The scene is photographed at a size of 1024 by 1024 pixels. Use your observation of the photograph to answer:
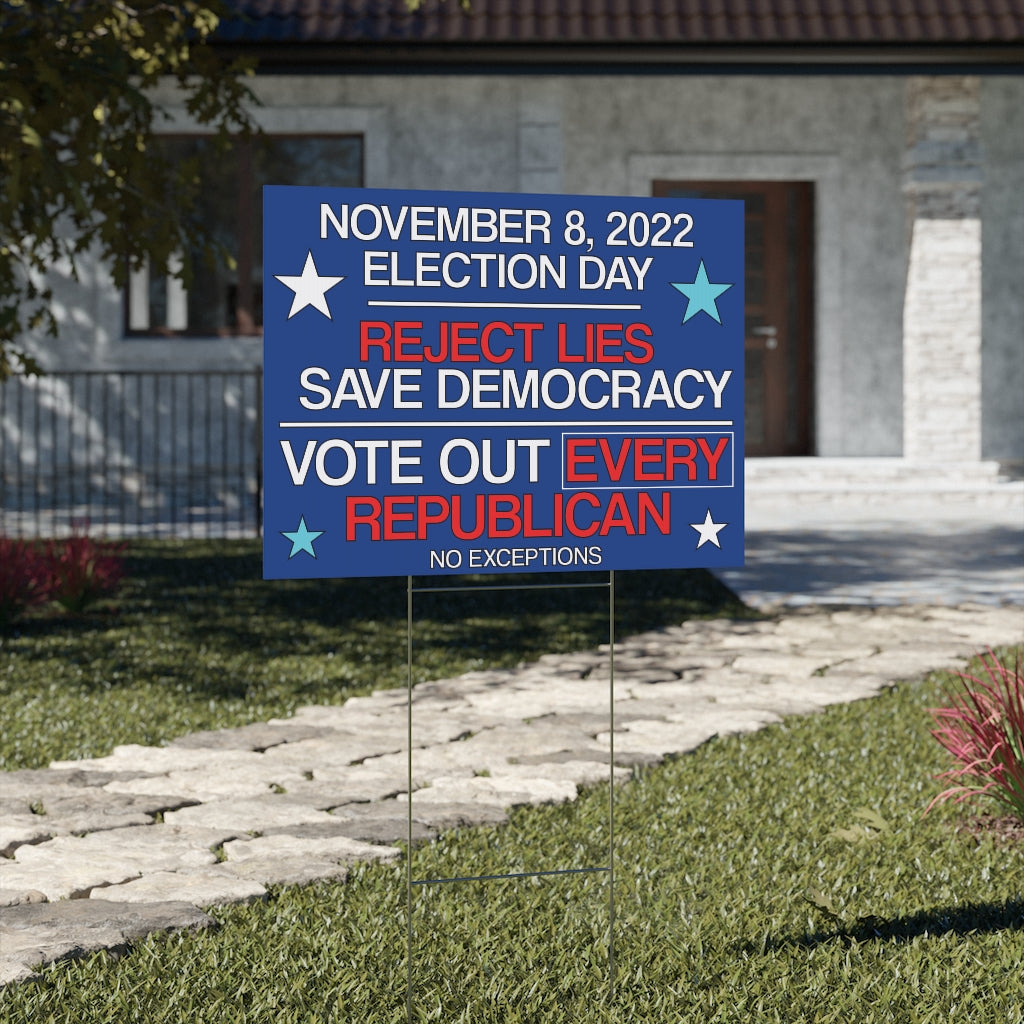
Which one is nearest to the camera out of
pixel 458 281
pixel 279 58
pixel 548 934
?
pixel 458 281

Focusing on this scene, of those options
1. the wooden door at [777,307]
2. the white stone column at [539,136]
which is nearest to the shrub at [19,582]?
the white stone column at [539,136]

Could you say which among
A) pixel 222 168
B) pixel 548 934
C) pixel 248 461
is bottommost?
pixel 548 934

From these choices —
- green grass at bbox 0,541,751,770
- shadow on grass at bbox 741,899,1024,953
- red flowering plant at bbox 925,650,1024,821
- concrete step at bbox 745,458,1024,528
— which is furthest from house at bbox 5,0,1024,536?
shadow on grass at bbox 741,899,1024,953

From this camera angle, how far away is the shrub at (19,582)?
8.71m

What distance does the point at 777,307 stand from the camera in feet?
55.7

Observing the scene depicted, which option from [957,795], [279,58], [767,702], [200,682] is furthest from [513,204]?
[279,58]

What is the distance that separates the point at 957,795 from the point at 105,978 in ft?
9.65

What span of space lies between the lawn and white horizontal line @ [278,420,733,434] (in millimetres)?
1341

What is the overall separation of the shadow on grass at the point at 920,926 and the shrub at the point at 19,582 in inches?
235

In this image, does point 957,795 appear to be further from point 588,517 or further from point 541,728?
point 588,517

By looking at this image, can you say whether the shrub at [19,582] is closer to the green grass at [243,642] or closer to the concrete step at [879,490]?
the green grass at [243,642]

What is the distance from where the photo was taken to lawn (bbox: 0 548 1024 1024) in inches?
139

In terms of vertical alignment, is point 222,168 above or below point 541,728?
above

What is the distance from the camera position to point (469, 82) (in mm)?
15633
